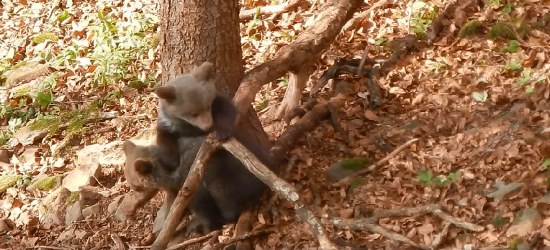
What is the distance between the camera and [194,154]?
581cm

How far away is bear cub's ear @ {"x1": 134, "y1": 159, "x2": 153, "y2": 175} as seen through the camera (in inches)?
234

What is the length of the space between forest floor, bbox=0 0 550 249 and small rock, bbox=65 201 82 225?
0.13 feet

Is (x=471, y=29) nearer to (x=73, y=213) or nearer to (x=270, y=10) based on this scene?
(x=270, y=10)

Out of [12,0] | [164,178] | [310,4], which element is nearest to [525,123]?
[164,178]

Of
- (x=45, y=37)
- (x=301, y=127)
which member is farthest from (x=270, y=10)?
(x=45, y=37)

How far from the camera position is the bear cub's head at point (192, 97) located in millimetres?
5516

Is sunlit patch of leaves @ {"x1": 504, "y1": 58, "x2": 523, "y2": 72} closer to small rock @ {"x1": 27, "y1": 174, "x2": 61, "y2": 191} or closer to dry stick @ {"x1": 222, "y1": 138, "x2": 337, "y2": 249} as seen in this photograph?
dry stick @ {"x1": 222, "y1": 138, "x2": 337, "y2": 249}

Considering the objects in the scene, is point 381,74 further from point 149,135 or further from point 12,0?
point 12,0

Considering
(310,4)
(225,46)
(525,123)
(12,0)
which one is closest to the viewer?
(525,123)

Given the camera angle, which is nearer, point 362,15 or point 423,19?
point 423,19

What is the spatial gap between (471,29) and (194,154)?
11.3ft

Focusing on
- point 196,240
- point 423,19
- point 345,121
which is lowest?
point 196,240

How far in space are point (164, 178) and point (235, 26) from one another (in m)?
1.53

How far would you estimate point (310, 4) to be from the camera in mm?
8875
